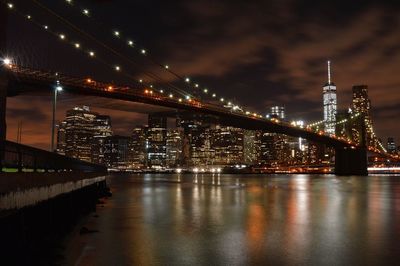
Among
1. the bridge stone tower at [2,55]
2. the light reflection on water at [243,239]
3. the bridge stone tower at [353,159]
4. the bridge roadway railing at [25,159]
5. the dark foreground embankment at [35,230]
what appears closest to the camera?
the dark foreground embankment at [35,230]

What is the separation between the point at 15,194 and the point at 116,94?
48.9 meters

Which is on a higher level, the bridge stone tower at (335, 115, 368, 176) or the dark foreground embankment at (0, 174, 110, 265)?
the bridge stone tower at (335, 115, 368, 176)

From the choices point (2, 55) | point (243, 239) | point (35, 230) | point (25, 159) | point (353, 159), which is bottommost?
point (243, 239)

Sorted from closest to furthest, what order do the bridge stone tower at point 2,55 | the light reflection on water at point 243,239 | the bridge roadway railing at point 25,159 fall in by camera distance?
the light reflection on water at point 243,239 < the bridge roadway railing at point 25,159 < the bridge stone tower at point 2,55

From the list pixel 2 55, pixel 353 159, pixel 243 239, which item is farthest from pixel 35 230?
pixel 353 159

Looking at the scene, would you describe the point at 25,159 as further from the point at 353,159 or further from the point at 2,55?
the point at 353,159

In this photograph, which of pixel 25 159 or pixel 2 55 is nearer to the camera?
pixel 25 159

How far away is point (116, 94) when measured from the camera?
185ft

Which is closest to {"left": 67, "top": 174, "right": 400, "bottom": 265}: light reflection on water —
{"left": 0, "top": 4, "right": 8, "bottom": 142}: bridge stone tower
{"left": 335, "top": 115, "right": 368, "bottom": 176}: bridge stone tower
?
{"left": 0, "top": 4, "right": 8, "bottom": 142}: bridge stone tower

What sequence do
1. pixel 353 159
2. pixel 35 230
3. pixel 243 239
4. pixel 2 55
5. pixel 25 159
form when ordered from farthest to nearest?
pixel 353 159
pixel 2 55
pixel 25 159
pixel 243 239
pixel 35 230

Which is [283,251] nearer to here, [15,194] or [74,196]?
[15,194]

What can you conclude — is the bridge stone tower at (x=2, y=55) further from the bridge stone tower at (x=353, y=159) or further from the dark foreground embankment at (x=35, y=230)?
the bridge stone tower at (x=353, y=159)

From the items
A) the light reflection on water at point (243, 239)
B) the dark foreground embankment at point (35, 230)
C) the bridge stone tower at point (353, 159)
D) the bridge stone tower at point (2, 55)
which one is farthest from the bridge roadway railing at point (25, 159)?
the bridge stone tower at point (353, 159)

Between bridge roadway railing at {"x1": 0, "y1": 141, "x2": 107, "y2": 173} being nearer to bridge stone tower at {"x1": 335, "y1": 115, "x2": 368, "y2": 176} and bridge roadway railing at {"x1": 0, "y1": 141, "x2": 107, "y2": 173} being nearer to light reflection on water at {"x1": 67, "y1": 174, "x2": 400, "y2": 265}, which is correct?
light reflection on water at {"x1": 67, "y1": 174, "x2": 400, "y2": 265}
